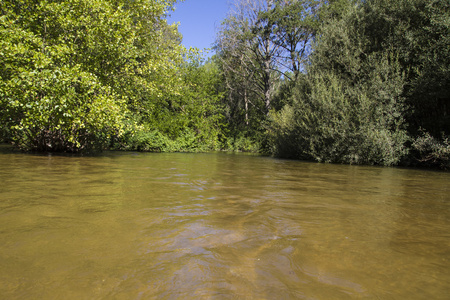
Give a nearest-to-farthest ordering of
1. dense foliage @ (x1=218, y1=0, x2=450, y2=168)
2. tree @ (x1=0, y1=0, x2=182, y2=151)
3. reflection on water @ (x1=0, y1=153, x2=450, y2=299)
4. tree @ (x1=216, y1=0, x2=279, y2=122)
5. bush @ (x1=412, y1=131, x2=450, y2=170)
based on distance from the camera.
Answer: reflection on water @ (x1=0, y1=153, x2=450, y2=299), tree @ (x1=0, y1=0, x2=182, y2=151), bush @ (x1=412, y1=131, x2=450, y2=170), dense foliage @ (x1=218, y1=0, x2=450, y2=168), tree @ (x1=216, y1=0, x2=279, y2=122)

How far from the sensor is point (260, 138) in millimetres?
29297

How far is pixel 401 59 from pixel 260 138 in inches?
616

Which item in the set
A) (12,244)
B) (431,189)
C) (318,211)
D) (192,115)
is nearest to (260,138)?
(192,115)

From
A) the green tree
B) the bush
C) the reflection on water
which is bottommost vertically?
the reflection on water

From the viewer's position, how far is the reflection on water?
1956 mm

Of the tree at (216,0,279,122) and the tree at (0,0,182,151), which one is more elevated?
the tree at (216,0,279,122)

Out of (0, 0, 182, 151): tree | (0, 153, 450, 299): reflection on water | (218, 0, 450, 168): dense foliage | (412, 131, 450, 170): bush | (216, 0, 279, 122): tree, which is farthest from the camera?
(216, 0, 279, 122): tree

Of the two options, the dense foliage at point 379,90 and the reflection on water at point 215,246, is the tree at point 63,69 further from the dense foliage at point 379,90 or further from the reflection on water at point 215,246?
the dense foliage at point 379,90

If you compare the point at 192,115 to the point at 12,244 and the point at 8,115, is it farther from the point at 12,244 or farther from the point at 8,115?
the point at 12,244

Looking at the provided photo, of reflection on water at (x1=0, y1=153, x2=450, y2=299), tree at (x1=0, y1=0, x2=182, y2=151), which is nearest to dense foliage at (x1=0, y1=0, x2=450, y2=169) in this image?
tree at (x1=0, y1=0, x2=182, y2=151)

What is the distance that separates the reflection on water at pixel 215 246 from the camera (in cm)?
196

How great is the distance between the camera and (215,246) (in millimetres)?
2691

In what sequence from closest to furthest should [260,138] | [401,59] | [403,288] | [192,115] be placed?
[403,288], [401,59], [192,115], [260,138]

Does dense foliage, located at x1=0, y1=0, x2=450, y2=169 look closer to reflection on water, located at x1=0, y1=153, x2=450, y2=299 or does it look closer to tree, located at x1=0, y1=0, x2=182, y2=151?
tree, located at x1=0, y1=0, x2=182, y2=151
